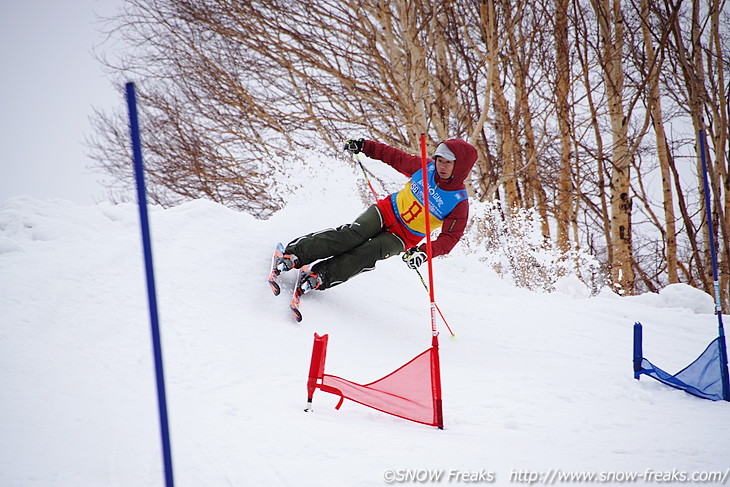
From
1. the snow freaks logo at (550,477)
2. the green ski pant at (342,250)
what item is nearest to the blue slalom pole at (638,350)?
the snow freaks logo at (550,477)

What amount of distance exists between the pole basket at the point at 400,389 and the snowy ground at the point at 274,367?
0.07 meters

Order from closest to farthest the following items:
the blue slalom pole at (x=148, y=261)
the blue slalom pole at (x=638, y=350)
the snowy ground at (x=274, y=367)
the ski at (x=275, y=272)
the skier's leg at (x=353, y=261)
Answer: the blue slalom pole at (x=148, y=261) → the snowy ground at (x=274, y=367) → the blue slalom pole at (x=638, y=350) → the ski at (x=275, y=272) → the skier's leg at (x=353, y=261)

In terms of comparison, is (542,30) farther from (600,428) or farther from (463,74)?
(600,428)

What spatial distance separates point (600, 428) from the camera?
7.77ft

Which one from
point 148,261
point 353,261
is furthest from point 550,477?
point 353,261

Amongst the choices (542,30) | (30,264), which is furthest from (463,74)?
(30,264)

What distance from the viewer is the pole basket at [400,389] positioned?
7.69 ft

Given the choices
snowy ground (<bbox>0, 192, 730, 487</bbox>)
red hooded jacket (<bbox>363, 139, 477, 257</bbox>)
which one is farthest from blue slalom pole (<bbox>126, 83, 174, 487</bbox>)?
red hooded jacket (<bbox>363, 139, 477, 257</bbox>)

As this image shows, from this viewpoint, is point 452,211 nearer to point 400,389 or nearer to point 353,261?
point 353,261

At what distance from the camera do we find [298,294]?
3.68 meters

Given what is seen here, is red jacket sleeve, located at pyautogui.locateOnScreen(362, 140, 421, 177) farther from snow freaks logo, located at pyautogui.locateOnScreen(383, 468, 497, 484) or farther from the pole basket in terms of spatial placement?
snow freaks logo, located at pyautogui.locateOnScreen(383, 468, 497, 484)

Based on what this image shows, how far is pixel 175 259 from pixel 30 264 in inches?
37.3

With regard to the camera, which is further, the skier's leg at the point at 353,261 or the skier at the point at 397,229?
the skier's leg at the point at 353,261

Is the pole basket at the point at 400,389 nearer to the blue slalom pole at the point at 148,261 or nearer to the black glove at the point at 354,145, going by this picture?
the blue slalom pole at the point at 148,261
